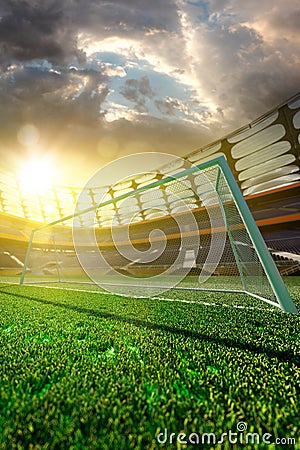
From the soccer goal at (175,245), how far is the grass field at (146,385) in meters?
0.92

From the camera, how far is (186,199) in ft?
42.8

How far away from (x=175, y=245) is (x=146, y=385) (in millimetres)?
12815

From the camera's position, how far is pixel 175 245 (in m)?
13.5

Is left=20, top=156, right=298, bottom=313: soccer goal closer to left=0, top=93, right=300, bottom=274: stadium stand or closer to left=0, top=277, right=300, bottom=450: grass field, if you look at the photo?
left=0, top=93, right=300, bottom=274: stadium stand

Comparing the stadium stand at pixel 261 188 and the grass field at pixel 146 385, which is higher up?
the stadium stand at pixel 261 188

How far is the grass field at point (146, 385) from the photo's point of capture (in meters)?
0.55

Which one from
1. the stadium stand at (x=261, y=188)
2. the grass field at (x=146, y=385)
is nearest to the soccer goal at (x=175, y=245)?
the stadium stand at (x=261, y=188)

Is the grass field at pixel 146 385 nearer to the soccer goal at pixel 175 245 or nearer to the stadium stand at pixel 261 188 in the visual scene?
the soccer goal at pixel 175 245

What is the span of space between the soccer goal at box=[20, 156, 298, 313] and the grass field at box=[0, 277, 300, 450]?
92cm

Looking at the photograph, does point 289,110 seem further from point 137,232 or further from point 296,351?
point 296,351

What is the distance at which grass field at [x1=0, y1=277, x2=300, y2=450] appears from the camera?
550mm

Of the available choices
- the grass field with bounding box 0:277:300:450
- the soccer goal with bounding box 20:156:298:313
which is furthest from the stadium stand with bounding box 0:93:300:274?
the grass field with bounding box 0:277:300:450

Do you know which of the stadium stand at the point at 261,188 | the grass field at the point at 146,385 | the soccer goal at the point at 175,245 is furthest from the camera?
the stadium stand at the point at 261,188

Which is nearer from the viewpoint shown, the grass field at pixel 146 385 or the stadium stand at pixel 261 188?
the grass field at pixel 146 385
